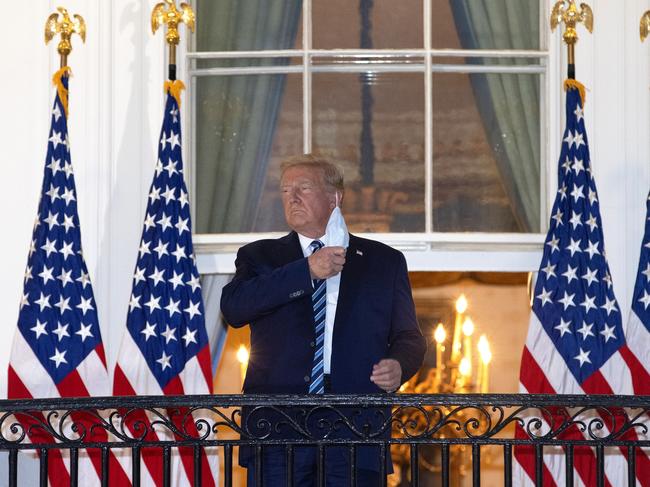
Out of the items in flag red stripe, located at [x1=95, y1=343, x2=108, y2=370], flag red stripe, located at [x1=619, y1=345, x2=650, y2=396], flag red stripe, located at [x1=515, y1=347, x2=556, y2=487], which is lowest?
flag red stripe, located at [x1=515, y1=347, x2=556, y2=487]

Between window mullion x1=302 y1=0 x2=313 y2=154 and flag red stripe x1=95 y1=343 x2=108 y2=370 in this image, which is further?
window mullion x1=302 y1=0 x2=313 y2=154

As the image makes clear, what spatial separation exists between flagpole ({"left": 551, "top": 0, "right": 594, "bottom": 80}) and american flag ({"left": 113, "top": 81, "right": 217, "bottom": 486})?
6.23 ft

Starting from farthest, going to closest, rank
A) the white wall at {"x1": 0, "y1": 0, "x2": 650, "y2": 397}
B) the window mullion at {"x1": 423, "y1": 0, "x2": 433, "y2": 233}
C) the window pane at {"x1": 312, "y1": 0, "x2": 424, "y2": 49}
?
1. the window pane at {"x1": 312, "y1": 0, "x2": 424, "y2": 49}
2. the window mullion at {"x1": 423, "y1": 0, "x2": 433, "y2": 233}
3. the white wall at {"x1": 0, "y1": 0, "x2": 650, "y2": 397}

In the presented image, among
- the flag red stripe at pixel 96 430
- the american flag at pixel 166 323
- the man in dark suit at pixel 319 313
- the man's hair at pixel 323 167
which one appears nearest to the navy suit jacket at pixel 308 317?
the man in dark suit at pixel 319 313

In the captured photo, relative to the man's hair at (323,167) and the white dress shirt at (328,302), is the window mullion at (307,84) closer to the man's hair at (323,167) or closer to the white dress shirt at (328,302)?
the man's hair at (323,167)

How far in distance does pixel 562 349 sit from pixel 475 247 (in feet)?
2.52

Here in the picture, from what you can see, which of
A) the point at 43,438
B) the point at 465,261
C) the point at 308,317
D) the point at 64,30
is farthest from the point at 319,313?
the point at 64,30

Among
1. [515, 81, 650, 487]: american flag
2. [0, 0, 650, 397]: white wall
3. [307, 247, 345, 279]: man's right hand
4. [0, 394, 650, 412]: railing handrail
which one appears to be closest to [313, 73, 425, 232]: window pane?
[0, 0, 650, 397]: white wall

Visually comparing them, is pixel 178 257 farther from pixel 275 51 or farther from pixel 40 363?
pixel 275 51

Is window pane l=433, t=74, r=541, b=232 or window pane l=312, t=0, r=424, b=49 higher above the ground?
window pane l=312, t=0, r=424, b=49

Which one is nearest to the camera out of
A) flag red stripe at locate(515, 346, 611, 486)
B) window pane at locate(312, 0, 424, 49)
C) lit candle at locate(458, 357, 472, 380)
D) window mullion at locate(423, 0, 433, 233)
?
flag red stripe at locate(515, 346, 611, 486)

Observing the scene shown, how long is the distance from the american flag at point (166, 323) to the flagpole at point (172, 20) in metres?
0.55

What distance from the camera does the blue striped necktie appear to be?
396 centimetres

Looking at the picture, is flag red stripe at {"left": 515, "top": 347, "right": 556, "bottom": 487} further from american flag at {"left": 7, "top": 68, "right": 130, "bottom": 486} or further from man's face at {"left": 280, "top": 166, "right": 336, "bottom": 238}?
american flag at {"left": 7, "top": 68, "right": 130, "bottom": 486}
